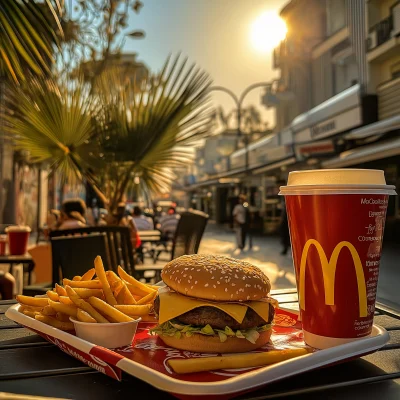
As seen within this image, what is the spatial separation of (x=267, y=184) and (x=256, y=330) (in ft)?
80.7

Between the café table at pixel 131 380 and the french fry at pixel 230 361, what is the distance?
0.16 feet

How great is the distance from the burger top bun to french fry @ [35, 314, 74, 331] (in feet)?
0.95

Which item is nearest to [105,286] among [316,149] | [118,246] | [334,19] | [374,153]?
[118,246]

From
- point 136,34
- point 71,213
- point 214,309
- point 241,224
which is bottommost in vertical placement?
point 241,224

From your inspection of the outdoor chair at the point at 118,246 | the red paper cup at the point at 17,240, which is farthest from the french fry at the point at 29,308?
the red paper cup at the point at 17,240

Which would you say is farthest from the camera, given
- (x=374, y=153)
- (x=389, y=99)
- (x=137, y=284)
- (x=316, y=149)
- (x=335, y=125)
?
(x=335, y=125)

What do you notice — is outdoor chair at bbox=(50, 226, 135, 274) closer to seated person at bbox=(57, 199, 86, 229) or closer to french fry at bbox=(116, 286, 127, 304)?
seated person at bbox=(57, 199, 86, 229)

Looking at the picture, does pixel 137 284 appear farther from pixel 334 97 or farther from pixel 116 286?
pixel 334 97

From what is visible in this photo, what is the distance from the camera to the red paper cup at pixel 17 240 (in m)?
4.31

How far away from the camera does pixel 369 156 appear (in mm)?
11250

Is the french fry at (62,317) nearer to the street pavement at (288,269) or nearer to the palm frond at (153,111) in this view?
the palm frond at (153,111)

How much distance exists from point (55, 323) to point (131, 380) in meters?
0.39

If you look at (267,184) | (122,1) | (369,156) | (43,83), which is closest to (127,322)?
(43,83)

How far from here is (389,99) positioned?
50.2 feet
